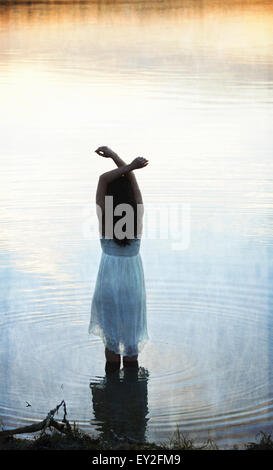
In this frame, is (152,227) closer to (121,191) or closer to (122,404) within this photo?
(121,191)

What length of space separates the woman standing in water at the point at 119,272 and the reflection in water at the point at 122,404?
151 millimetres

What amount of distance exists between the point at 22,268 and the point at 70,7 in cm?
3390

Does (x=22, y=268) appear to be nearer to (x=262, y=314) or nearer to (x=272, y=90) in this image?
(x=262, y=314)

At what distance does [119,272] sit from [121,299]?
0.24 m

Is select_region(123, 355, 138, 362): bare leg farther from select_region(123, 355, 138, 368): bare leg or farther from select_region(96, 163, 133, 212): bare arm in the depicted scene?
select_region(96, 163, 133, 212): bare arm

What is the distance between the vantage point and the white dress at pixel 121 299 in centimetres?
930

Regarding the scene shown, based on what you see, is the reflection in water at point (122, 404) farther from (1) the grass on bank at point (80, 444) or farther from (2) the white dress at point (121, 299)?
(1) the grass on bank at point (80, 444)

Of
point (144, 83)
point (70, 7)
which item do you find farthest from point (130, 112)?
point (70, 7)

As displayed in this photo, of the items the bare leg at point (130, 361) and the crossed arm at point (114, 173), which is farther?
the bare leg at point (130, 361)

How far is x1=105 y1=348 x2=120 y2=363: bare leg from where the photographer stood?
950 centimetres

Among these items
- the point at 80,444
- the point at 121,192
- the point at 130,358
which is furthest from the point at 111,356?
the point at 80,444

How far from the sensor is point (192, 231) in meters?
15.1

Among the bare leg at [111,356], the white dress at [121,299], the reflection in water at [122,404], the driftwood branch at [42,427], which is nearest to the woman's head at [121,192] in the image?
the white dress at [121,299]

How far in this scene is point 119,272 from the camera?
9.30 metres
